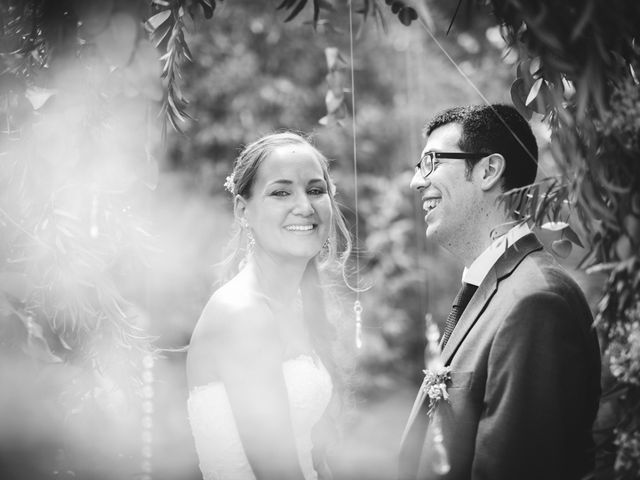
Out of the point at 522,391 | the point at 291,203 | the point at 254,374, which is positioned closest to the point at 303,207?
the point at 291,203

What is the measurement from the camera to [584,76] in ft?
4.82

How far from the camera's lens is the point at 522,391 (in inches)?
80.2

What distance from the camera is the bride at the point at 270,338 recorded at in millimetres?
2510

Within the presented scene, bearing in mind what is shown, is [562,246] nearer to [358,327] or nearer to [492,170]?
[492,170]

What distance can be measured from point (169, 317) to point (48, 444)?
346 cm

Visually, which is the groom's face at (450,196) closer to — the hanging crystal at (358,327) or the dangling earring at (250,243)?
the hanging crystal at (358,327)

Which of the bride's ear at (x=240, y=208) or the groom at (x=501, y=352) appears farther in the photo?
the bride's ear at (x=240, y=208)

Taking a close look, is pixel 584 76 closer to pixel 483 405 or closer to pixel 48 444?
pixel 483 405

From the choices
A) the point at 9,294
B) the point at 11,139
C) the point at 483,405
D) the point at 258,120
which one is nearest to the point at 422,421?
the point at 483,405

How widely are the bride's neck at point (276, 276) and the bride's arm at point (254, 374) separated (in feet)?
0.86

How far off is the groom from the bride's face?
1.70 ft

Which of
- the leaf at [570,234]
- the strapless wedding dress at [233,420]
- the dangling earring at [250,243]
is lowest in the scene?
the strapless wedding dress at [233,420]

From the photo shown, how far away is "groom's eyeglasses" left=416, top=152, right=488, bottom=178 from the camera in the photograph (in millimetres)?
2664

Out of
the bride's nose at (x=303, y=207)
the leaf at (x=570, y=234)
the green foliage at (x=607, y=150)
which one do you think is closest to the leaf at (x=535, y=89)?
the green foliage at (x=607, y=150)
